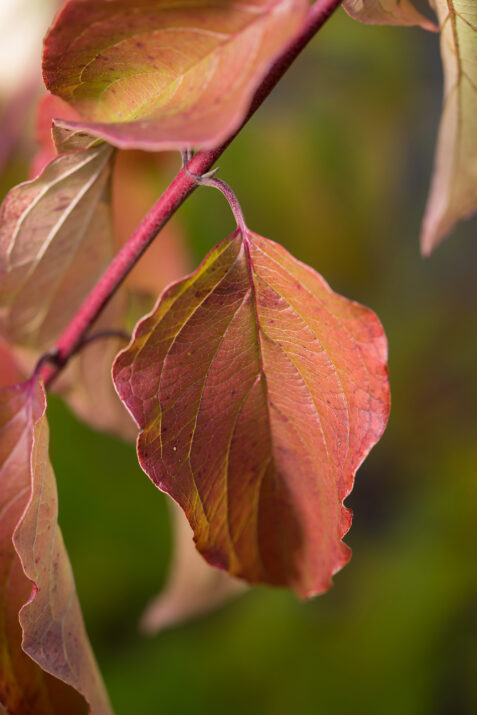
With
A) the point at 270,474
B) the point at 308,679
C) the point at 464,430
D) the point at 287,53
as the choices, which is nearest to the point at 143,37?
the point at 287,53

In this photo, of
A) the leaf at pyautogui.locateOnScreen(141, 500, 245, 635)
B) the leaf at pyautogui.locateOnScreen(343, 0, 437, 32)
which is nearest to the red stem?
the leaf at pyautogui.locateOnScreen(343, 0, 437, 32)

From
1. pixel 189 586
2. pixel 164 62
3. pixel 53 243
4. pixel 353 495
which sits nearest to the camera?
pixel 164 62

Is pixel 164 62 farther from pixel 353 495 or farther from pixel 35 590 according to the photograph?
pixel 353 495

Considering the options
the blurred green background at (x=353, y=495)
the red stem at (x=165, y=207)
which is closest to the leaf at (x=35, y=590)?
the red stem at (x=165, y=207)

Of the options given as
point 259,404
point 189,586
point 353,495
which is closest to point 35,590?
point 259,404

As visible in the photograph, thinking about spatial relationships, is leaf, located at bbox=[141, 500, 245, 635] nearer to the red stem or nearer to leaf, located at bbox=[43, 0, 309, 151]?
the red stem

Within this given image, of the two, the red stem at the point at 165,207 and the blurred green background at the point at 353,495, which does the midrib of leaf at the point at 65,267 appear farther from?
the blurred green background at the point at 353,495
